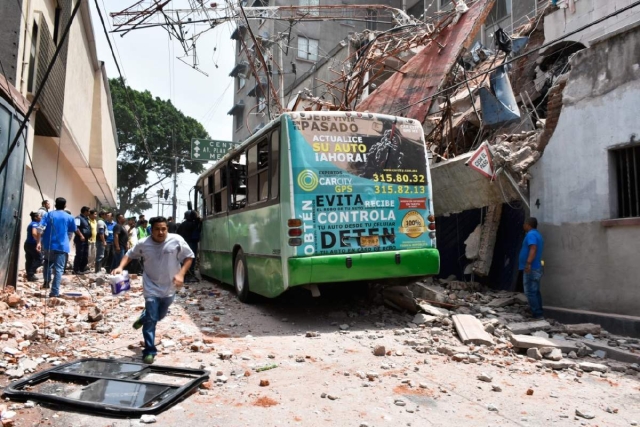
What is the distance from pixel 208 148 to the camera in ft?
66.5

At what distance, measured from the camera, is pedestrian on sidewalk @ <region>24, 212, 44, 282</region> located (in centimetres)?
905

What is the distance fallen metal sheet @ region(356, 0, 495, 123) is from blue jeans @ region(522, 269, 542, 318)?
213 inches

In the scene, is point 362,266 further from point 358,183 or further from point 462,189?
point 462,189

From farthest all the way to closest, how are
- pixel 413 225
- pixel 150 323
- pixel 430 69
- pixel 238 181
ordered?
1. pixel 430 69
2. pixel 238 181
3. pixel 413 225
4. pixel 150 323

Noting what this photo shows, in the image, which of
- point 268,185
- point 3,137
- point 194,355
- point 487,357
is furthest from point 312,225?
point 3,137

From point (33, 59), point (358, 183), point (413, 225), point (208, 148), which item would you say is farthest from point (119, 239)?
point (208, 148)

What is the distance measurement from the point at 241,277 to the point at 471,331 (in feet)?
13.2

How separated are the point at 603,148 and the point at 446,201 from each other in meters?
3.78

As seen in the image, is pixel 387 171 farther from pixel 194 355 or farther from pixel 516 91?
pixel 516 91

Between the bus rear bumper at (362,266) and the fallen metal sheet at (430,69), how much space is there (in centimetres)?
550

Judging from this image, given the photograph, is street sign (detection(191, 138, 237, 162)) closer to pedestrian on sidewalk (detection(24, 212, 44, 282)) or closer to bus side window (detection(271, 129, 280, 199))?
pedestrian on sidewalk (detection(24, 212, 44, 282))

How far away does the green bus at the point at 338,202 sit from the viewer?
258 inches

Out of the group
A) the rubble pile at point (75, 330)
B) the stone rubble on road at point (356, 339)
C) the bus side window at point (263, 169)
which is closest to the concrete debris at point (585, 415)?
the stone rubble on road at point (356, 339)

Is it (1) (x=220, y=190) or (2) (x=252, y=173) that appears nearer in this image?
(2) (x=252, y=173)
